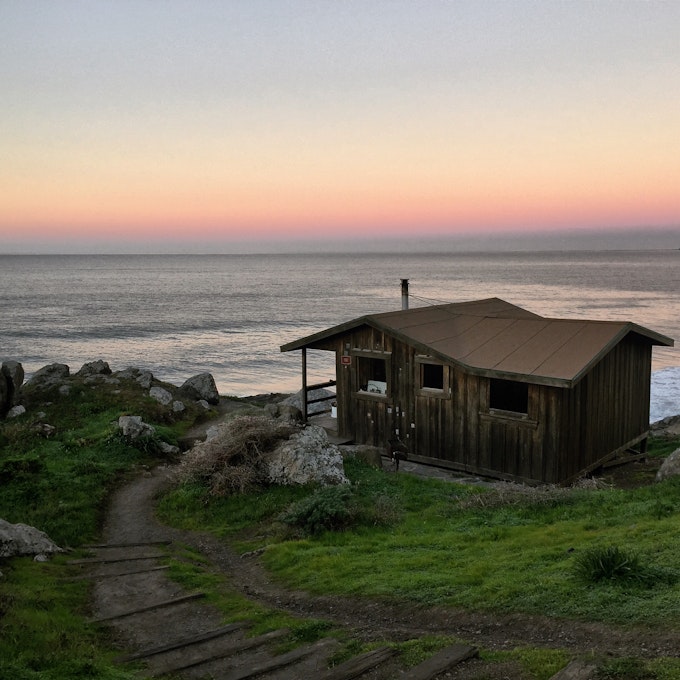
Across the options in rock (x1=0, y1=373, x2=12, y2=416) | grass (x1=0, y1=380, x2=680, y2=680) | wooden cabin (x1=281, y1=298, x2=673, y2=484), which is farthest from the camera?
rock (x1=0, y1=373, x2=12, y2=416)

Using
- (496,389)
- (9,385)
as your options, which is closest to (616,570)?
(496,389)

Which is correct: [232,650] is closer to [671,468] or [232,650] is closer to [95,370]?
[671,468]

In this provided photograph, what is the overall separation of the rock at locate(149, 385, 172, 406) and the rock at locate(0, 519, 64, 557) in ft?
45.8

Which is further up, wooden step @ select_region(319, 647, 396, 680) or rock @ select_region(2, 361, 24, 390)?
wooden step @ select_region(319, 647, 396, 680)

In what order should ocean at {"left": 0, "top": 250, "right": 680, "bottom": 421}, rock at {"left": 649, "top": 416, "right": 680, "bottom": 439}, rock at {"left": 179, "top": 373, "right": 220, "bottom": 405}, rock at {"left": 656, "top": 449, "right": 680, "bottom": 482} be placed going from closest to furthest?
rock at {"left": 656, "top": 449, "right": 680, "bottom": 482} → rock at {"left": 649, "top": 416, "right": 680, "bottom": 439} → rock at {"left": 179, "top": 373, "right": 220, "bottom": 405} → ocean at {"left": 0, "top": 250, "right": 680, "bottom": 421}

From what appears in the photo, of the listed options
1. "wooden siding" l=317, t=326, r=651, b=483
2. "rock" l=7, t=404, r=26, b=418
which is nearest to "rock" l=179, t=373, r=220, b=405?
"rock" l=7, t=404, r=26, b=418

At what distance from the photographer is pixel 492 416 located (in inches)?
672

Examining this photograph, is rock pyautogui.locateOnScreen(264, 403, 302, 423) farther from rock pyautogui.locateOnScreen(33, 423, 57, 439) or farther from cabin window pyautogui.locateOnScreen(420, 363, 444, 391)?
rock pyautogui.locateOnScreen(33, 423, 57, 439)

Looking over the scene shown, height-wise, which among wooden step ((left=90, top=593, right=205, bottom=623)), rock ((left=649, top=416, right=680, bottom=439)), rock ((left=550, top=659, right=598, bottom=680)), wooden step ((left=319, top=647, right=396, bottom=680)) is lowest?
rock ((left=649, top=416, right=680, bottom=439))

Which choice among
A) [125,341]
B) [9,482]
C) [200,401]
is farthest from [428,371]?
[125,341]

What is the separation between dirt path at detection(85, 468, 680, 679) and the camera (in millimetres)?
6141

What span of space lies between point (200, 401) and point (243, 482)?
41.8ft

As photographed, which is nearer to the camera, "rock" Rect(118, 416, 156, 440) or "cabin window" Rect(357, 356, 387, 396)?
"rock" Rect(118, 416, 156, 440)

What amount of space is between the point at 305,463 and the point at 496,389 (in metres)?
8.11
